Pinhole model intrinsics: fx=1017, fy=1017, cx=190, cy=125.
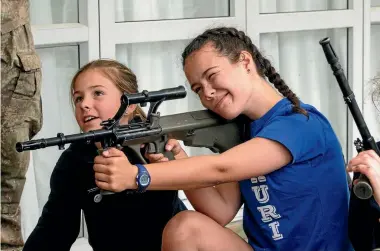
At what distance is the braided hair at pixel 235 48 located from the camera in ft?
9.81

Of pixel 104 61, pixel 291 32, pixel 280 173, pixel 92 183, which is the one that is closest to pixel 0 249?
pixel 92 183

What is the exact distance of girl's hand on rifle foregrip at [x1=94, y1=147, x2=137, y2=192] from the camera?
2604 millimetres

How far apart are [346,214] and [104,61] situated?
2.98 ft

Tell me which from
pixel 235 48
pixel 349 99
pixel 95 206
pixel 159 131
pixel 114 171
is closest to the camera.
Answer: pixel 114 171

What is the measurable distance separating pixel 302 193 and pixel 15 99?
0.96 m

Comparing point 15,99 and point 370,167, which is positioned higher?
point 15,99

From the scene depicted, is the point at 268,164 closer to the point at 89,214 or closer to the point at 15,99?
the point at 89,214

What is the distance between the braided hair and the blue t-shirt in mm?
66

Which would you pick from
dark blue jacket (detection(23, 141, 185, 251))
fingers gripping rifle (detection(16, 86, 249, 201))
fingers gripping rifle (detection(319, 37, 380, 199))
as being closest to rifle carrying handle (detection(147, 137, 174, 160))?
fingers gripping rifle (detection(16, 86, 249, 201))

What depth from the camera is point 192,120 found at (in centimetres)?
290

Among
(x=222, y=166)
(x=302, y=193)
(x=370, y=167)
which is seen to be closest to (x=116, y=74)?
(x=222, y=166)

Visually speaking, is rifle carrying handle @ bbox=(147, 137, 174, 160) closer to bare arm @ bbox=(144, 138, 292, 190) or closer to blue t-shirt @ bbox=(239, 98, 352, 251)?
bare arm @ bbox=(144, 138, 292, 190)

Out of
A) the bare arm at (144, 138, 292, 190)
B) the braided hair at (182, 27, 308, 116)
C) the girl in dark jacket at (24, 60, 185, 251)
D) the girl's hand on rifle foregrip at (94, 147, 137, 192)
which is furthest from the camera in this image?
the girl in dark jacket at (24, 60, 185, 251)

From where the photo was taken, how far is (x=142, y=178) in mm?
2656
